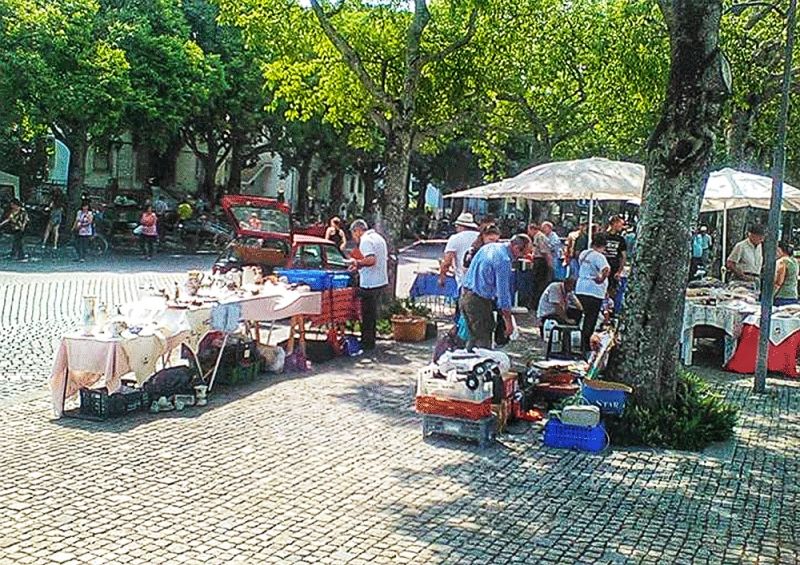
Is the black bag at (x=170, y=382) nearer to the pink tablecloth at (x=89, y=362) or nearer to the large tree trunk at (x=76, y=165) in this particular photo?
the pink tablecloth at (x=89, y=362)

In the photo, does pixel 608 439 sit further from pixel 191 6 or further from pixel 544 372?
pixel 191 6

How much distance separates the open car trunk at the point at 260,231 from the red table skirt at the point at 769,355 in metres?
7.75

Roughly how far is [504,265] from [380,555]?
457 cm

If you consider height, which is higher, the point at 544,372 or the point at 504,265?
the point at 504,265

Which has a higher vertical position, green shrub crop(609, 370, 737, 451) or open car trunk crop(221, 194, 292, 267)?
open car trunk crop(221, 194, 292, 267)

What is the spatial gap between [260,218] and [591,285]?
8064 mm

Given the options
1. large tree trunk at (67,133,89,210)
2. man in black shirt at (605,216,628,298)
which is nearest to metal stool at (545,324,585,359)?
man in black shirt at (605,216,628,298)

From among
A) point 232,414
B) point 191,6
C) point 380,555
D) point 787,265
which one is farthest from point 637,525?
point 191,6

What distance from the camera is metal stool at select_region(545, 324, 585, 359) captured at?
11844mm

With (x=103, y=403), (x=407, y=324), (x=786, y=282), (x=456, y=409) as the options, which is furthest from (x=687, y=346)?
(x=103, y=403)

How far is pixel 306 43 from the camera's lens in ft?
53.0

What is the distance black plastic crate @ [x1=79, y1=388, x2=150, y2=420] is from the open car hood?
9.37m

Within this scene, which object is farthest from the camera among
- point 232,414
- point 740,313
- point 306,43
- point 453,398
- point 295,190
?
point 295,190

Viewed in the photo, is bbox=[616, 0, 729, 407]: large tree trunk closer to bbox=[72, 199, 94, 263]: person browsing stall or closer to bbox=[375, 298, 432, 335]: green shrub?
bbox=[375, 298, 432, 335]: green shrub
